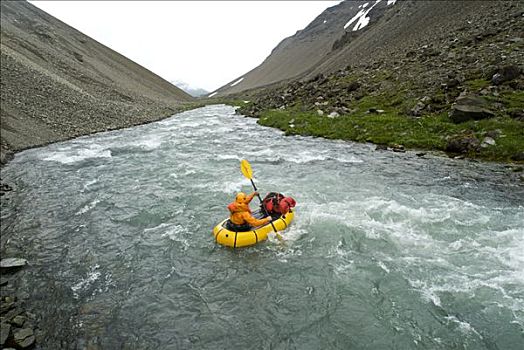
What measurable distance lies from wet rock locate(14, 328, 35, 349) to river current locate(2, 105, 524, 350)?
0.65 ft

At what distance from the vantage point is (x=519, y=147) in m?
15.6

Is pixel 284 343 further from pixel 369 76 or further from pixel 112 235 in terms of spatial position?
pixel 369 76

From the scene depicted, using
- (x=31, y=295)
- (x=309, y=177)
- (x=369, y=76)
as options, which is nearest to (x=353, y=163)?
(x=309, y=177)

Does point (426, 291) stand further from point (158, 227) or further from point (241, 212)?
point (158, 227)

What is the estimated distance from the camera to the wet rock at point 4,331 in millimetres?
7161

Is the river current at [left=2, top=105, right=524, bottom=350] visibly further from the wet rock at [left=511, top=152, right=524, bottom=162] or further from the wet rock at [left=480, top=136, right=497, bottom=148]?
the wet rock at [left=480, top=136, right=497, bottom=148]

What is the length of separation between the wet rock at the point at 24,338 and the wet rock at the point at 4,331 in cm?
16

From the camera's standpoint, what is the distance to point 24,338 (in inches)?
288

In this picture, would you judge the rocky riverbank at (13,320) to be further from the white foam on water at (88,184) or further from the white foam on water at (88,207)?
the white foam on water at (88,184)

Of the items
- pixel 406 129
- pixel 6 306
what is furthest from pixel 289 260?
pixel 406 129

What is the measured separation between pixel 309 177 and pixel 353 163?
2.74m

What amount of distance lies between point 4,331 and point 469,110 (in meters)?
20.7

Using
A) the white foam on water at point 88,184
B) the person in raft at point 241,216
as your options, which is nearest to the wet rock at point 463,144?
the person in raft at point 241,216

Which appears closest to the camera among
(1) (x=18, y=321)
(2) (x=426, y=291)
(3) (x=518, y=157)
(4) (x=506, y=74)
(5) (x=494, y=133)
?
(1) (x=18, y=321)
